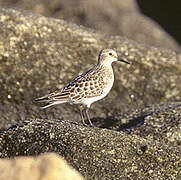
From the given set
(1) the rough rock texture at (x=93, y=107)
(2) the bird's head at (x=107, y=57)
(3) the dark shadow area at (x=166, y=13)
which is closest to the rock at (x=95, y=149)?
(1) the rough rock texture at (x=93, y=107)

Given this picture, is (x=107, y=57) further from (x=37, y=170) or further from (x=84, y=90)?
(x=37, y=170)

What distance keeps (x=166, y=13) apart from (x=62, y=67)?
16154mm

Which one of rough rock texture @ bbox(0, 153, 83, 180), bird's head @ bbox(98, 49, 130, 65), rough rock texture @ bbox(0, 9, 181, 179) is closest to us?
rough rock texture @ bbox(0, 153, 83, 180)

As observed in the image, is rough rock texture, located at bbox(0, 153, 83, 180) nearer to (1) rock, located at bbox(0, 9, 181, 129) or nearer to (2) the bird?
(2) the bird

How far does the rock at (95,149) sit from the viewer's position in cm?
969

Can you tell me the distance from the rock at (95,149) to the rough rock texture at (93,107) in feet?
0.06

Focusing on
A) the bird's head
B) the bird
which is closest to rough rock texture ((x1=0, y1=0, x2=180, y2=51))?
the bird's head

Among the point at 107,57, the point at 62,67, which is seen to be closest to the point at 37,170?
the point at 107,57

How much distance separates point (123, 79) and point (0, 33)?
13.3 ft

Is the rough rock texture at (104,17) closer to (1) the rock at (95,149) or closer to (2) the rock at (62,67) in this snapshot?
(2) the rock at (62,67)

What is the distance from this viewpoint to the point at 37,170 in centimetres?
568

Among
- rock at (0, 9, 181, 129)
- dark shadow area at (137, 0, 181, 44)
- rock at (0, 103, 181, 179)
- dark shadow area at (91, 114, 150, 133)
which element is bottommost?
dark shadow area at (137, 0, 181, 44)

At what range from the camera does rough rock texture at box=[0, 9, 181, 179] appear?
9.95 m

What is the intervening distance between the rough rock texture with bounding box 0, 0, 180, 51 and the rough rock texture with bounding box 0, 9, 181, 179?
8.60 m
